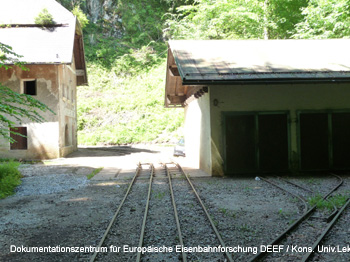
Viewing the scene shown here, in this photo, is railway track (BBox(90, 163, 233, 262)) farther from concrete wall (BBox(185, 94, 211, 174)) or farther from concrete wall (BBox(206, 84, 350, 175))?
concrete wall (BBox(185, 94, 211, 174))

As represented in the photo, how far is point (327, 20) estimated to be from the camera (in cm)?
2080

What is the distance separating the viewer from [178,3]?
4438cm

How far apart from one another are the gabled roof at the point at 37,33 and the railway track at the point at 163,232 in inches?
520

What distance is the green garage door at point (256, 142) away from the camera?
10852 millimetres

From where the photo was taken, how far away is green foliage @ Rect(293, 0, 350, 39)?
19844 millimetres

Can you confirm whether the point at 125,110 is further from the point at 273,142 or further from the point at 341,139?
the point at 341,139

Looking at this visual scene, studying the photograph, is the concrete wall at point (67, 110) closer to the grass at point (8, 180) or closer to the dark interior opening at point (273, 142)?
the grass at point (8, 180)

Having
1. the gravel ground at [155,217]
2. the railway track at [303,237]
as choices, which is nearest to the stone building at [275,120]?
the gravel ground at [155,217]

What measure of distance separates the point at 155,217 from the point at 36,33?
1858 centimetres

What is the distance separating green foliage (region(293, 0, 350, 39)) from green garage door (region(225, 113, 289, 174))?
42.0 feet

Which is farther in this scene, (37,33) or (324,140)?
(37,33)

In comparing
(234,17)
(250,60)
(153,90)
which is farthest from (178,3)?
(250,60)

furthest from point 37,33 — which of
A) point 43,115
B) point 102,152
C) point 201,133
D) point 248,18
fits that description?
point 248,18

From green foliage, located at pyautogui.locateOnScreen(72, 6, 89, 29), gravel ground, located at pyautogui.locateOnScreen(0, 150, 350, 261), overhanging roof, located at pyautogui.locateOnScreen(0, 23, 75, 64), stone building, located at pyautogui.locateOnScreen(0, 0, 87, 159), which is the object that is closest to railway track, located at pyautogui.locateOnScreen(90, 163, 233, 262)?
gravel ground, located at pyautogui.locateOnScreen(0, 150, 350, 261)
